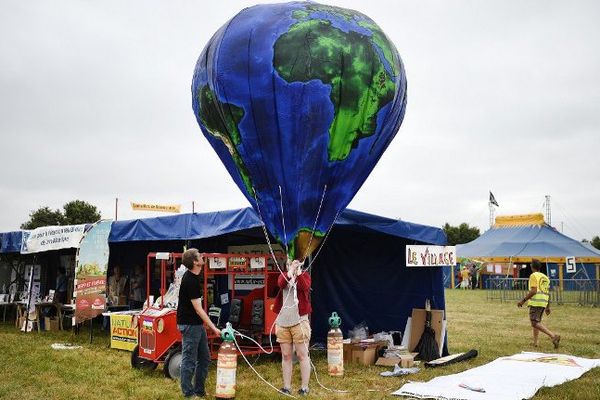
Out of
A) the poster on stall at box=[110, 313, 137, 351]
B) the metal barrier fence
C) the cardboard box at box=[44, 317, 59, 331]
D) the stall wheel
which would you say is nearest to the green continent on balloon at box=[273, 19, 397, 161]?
the stall wheel

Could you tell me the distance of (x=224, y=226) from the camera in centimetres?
866

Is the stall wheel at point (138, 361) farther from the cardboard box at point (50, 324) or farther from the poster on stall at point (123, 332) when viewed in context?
the cardboard box at point (50, 324)

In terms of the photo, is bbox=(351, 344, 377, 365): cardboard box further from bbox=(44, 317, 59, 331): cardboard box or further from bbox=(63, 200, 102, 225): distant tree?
bbox=(63, 200, 102, 225): distant tree

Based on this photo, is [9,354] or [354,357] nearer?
[354,357]

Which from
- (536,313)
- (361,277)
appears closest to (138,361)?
(361,277)

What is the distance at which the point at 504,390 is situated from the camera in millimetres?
6566

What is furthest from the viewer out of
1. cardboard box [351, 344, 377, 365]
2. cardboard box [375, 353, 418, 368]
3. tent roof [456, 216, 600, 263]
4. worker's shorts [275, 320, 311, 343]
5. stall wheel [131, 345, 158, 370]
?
tent roof [456, 216, 600, 263]

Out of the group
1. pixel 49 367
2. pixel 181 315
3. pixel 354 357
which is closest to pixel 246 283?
pixel 354 357

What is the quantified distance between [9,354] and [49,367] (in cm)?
159

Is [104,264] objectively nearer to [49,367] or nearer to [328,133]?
[49,367]

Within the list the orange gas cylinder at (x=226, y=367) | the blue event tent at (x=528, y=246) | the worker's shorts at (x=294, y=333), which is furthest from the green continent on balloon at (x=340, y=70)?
the blue event tent at (x=528, y=246)

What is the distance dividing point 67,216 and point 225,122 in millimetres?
40730

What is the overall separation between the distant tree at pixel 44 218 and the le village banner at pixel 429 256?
38.0 m

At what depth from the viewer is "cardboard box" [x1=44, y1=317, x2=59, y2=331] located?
12305 mm
